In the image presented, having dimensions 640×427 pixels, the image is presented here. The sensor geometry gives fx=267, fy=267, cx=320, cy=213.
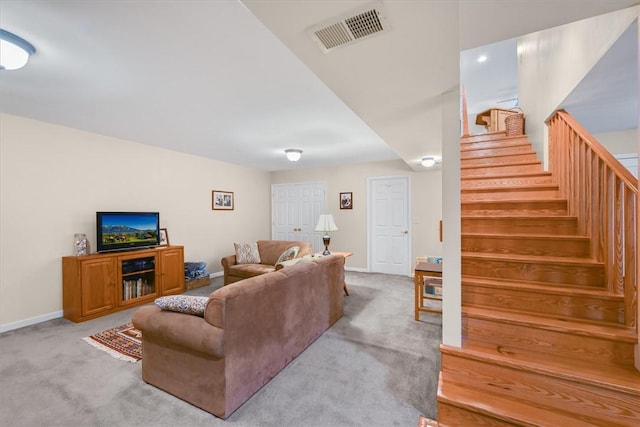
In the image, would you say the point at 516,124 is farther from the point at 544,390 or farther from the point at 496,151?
the point at 544,390

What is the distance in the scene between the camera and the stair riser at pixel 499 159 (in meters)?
3.37

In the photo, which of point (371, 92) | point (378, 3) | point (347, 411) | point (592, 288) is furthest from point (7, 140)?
point (592, 288)

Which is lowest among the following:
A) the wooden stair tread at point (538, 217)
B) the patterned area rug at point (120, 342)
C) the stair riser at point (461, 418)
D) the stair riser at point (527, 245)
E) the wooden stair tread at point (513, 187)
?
the patterned area rug at point (120, 342)

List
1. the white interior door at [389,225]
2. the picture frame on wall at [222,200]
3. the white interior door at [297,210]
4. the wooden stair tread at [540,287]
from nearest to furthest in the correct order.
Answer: the wooden stair tread at [540,287] < the picture frame on wall at [222,200] < the white interior door at [389,225] < the white interior door at [297,210]

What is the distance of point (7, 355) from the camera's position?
2.39 meters

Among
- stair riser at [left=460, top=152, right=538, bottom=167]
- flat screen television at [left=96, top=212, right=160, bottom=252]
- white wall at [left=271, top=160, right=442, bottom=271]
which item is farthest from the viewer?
white wall at [left=271, top=160, right=442, bottom=271]

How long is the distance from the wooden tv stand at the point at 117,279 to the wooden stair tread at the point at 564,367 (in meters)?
3.82

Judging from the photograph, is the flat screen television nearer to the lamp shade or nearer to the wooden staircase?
the lamp shade

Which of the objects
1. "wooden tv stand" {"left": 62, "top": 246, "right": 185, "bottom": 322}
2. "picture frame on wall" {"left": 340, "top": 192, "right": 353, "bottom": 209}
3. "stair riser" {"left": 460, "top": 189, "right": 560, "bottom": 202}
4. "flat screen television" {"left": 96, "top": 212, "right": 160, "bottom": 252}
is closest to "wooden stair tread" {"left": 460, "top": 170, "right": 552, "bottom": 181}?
"stair riser" {"left": 460, "top": 189, "right": 560, "bottom": 202}

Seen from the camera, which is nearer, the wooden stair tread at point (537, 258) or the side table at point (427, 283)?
the wooden stair tread at point (537, 258)

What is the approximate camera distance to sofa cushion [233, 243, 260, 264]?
15.5 ft

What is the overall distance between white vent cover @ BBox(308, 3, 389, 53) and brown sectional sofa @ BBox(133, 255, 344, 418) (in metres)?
1.51

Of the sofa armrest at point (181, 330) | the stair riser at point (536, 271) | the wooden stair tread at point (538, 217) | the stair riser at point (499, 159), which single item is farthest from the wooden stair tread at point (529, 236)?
the sofa armrest at point (181, 330)

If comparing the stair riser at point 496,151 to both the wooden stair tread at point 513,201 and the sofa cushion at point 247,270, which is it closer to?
the wooden stair tread at point 513,201
